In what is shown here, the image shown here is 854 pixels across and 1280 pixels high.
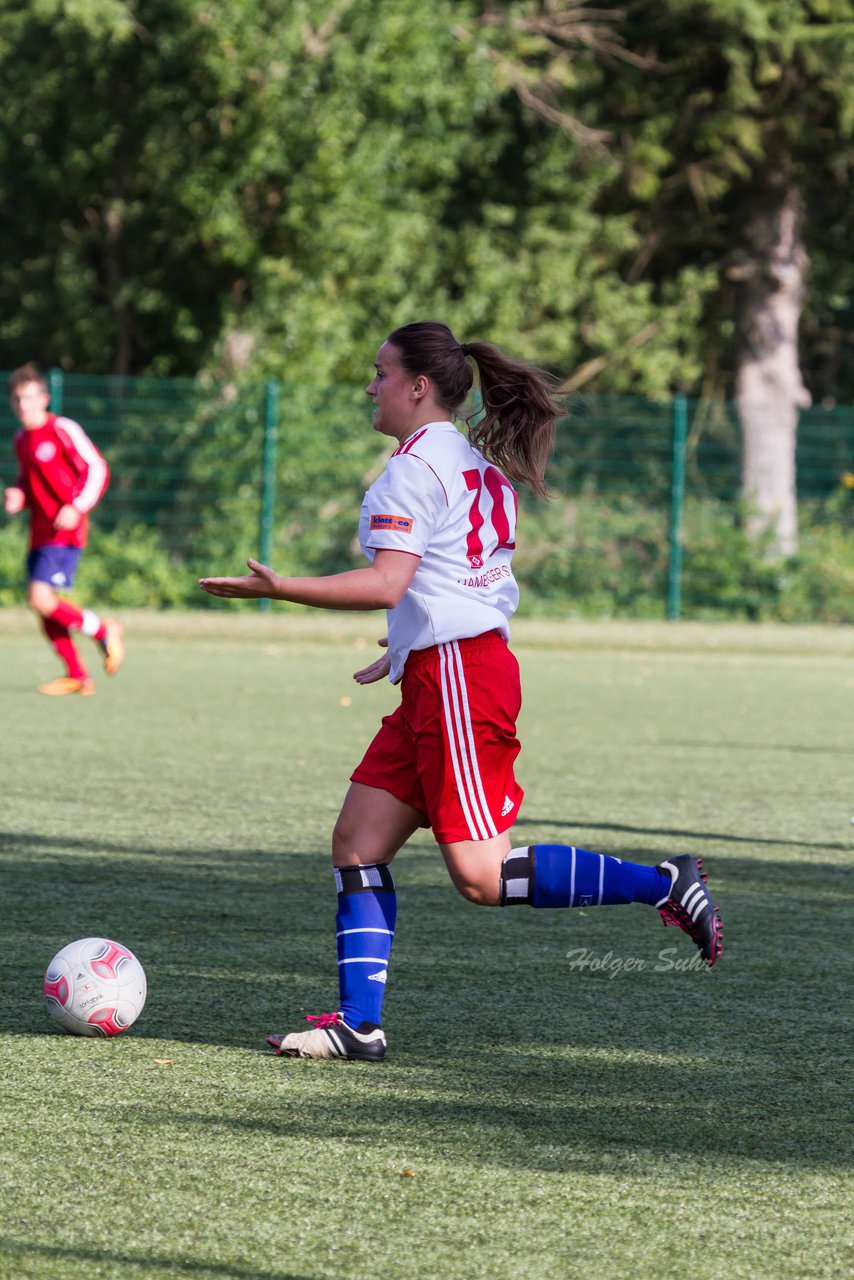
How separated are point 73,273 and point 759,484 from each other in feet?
30.4

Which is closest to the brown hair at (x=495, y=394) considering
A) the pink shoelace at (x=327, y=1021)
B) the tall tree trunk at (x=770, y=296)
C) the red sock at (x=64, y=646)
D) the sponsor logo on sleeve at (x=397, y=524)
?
the sponsor logo on sleeve at (x=397, y=524)

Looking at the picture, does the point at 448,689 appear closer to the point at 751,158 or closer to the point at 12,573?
the point at 12,573

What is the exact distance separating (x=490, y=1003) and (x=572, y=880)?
618 mm

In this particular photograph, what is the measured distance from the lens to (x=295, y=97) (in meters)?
22.6

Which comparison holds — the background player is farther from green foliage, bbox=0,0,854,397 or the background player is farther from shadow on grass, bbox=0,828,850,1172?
green foliage, bbox=0,0,854,397

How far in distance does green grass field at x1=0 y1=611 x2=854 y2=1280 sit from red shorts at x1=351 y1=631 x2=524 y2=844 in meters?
0.58

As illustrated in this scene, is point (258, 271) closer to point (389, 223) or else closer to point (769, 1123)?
point (389, 223)

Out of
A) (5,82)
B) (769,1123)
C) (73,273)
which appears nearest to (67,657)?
(769,1123)

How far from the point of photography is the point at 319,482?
21.9 metres

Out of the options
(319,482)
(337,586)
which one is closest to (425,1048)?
(337,586)

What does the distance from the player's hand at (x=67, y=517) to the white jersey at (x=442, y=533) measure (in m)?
8.17

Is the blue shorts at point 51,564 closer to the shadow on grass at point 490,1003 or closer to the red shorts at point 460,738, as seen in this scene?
the shadow on grass at point 490,1003

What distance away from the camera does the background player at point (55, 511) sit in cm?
1274

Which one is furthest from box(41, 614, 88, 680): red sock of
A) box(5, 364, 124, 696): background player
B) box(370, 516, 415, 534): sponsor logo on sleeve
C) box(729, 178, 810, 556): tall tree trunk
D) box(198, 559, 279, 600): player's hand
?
box(729, 178, 810, 556): tall tree trunk
